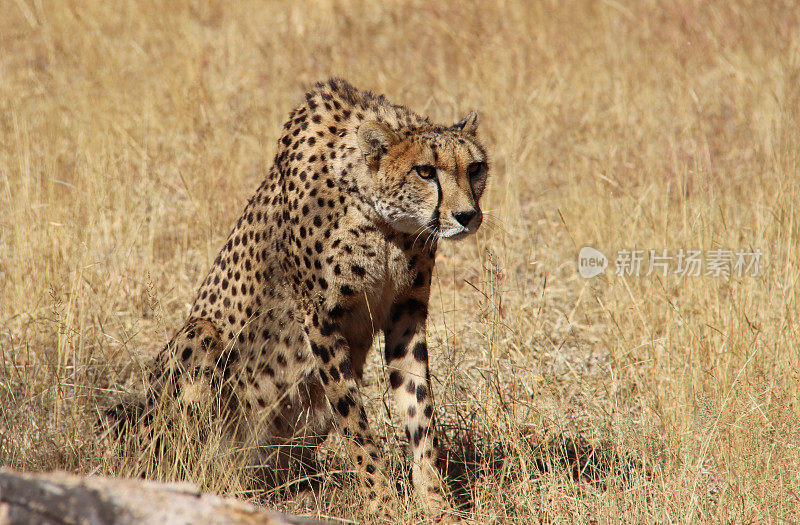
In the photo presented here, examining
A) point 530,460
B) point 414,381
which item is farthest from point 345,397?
point 530,460

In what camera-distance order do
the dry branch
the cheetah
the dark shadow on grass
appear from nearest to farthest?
the dry branch < the cheetah < the dark shadow on grass

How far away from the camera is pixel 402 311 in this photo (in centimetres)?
292

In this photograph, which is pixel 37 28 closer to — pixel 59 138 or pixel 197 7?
pixel 197 7

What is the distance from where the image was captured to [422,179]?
2619 millimetres

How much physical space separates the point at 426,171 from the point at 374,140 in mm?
200

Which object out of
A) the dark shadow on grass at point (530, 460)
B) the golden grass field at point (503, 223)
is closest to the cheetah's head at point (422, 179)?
the golden grass field at point (503, 223)

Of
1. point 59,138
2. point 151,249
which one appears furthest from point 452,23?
point 151,249

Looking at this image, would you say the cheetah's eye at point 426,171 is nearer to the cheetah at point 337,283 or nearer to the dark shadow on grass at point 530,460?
the cheetah at point 337,283

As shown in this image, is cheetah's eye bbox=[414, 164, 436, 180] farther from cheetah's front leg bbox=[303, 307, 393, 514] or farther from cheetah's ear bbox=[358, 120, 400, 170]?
cheetah's front leg bbox=[303, 307, 393, 514]

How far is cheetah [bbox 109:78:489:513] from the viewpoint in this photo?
2.65 metres

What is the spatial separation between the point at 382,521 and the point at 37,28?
19.8 ft

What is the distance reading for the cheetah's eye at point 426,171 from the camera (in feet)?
8.59

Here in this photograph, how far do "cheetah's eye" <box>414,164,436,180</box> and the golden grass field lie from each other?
0.61 metres

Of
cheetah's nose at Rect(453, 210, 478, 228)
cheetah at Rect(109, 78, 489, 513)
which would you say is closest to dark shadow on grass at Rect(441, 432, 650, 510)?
cheetah at Rect(109, 78, 489, 513)
